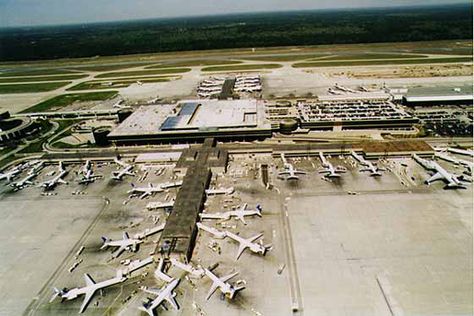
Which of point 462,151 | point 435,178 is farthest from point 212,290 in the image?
point 462,151

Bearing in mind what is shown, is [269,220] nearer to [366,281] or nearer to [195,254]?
[195,254]

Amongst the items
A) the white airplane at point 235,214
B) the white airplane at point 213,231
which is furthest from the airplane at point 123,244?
the white airplane at point 235,214

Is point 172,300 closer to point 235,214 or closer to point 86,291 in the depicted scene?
point 86,291

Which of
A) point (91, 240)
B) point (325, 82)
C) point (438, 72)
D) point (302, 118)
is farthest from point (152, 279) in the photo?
point (438, 72)

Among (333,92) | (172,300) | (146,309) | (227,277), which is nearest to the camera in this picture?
(146,309)

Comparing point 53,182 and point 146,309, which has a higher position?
point 53,182

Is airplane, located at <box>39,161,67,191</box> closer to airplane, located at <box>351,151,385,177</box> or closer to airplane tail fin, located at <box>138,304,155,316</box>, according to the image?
airplane tail fin, located at <box>138,304,155,316</box>

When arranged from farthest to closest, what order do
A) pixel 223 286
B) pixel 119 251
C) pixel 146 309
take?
pixel 119 251 → pixel 223 286 → pixel 146 309
